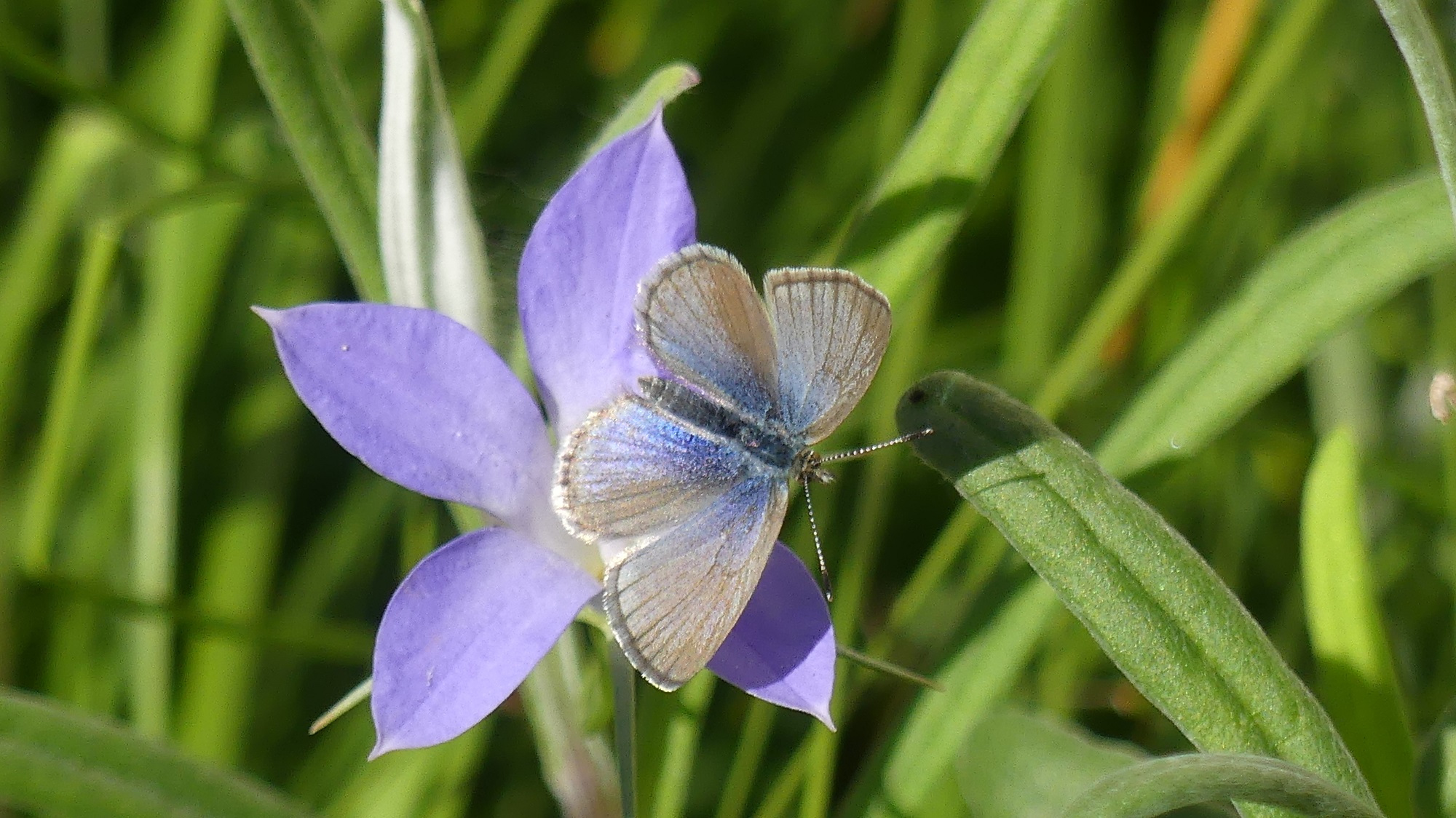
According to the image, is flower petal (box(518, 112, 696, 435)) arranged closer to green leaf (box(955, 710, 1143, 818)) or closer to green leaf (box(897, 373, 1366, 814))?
green leaf (box(897, 373, 1366, 814))

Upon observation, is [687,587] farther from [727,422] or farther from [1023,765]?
[1023,765]

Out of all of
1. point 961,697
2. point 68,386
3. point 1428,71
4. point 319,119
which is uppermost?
point 1428,71

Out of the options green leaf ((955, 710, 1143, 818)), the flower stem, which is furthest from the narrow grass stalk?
the flower stem

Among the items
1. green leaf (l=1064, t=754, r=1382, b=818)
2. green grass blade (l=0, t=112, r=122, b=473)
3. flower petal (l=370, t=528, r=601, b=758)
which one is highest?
green leaf (l=1064, t=754, r=1382, b=818)

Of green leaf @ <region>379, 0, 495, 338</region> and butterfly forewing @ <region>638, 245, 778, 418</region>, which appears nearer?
butterfly forewing @ <region>638, 245, 778, 418</region>

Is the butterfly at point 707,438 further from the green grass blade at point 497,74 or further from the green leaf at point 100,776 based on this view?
the green grass blade at point 497,74

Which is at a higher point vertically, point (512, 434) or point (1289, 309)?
point (1289, 309)

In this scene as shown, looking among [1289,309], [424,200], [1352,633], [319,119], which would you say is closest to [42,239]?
[319,119]

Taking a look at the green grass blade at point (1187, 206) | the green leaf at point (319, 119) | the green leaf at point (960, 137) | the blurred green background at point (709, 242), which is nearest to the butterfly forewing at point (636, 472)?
the green leaf at point (960, 137)
